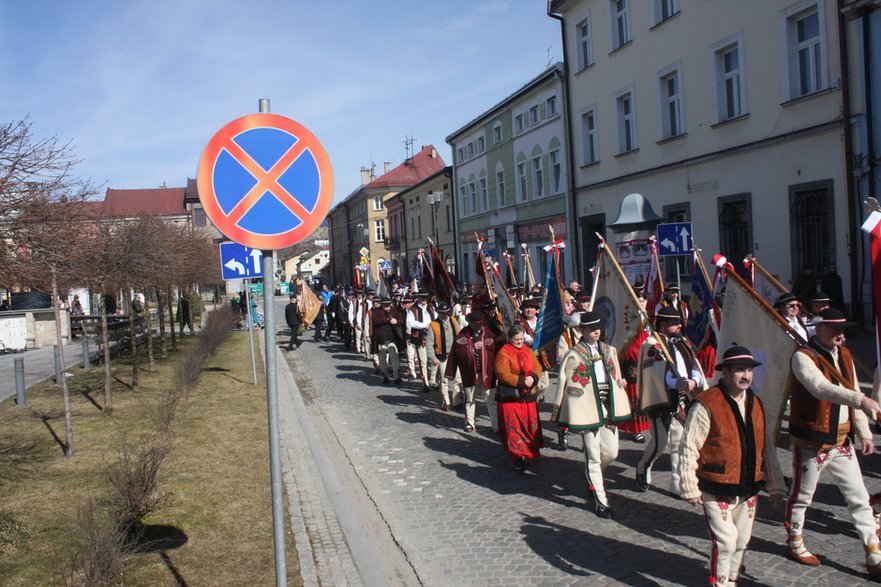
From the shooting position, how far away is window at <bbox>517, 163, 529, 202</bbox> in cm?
3538

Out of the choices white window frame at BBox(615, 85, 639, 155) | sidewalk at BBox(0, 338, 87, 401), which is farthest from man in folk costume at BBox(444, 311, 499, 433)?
white window frame at BBox(615, 85, 639, 155)

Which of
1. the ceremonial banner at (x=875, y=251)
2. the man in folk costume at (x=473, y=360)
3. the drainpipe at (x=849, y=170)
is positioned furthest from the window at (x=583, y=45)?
the ceremonial banner at (x=875, y=251)

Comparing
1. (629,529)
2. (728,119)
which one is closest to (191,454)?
(629,529)

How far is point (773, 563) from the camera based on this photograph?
5.50 meters

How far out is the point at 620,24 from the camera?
1003 inches

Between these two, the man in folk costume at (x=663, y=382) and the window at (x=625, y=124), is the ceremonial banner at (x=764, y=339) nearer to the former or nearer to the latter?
the man in folk costume at (x=663, y=382)

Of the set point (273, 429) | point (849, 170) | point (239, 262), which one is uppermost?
point (849, 170)

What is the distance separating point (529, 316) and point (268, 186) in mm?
7659

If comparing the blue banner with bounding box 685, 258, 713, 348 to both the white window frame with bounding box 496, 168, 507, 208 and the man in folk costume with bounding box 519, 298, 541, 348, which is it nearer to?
the man in folk costume with bounding box 519, 298, 541, 348

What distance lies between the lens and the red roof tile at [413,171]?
2894 inches

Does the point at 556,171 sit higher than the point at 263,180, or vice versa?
the point at 556,171

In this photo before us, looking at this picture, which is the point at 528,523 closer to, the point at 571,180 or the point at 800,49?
the point at 800,49

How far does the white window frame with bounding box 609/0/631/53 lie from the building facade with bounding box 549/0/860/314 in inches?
1.5

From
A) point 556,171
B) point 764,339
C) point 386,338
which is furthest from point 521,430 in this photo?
point 556,171
